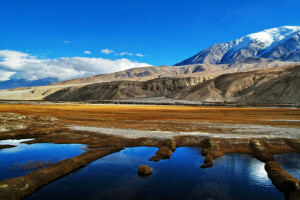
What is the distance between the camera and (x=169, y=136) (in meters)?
24.0

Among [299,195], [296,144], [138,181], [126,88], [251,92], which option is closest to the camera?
[299,195]

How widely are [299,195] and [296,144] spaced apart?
439 inches

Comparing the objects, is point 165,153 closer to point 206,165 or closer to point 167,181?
point 206,165

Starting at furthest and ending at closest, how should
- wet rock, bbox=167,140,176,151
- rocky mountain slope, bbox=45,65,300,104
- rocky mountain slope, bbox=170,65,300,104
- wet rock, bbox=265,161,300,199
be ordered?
rocky mountain slope, bbox=45,65,300,104 → rocky mountain slope, bbox=170,65,300,104 → wet rock, bbox=167,140,176,151 → wet rock, bbox=265,161,300,199

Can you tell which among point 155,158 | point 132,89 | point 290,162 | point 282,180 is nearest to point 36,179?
point 155,158

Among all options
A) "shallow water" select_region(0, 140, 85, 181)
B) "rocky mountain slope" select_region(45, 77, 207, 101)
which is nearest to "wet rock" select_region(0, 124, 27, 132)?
"shallow water" select_region(0, 140, 85, 181)

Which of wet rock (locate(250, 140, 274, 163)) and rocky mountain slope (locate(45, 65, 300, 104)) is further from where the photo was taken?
rocky mountain slope (locate(45, 65, 300, 104))

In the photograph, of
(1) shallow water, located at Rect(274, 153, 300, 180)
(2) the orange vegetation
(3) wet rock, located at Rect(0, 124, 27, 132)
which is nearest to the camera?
(1) shallow water, located at Rect(274, 153, 300, 180)

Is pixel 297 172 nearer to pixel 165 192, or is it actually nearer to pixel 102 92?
pixel 165 192

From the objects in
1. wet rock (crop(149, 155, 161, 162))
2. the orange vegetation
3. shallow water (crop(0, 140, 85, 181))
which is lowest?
wet rock (crop(149, 155, 161, 162))

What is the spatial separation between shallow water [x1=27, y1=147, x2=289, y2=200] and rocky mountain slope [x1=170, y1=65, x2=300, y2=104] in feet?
298

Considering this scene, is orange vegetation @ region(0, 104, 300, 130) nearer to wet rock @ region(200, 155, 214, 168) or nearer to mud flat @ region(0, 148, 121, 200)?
wet rock @ region(200, 155, 214, 168)

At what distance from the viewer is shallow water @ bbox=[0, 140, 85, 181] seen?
13.8 m

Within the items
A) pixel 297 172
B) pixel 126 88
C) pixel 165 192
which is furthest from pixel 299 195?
pixel 126 88
